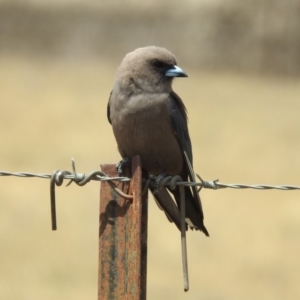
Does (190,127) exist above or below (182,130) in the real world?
above

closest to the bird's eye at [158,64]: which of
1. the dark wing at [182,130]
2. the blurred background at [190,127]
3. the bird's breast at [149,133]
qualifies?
the dark wing at [182,130]

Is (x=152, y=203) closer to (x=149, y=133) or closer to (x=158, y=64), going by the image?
(x=158, y=64)

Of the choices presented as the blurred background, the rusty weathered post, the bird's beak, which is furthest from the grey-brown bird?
the blurred background

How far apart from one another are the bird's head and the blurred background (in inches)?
210

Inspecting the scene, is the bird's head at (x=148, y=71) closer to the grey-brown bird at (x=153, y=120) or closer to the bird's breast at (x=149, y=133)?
the grey-brown bird at (x=153, y=120)

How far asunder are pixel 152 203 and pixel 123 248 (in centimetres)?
969

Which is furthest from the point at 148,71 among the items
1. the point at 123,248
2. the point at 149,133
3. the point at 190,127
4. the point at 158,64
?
the point at 190,127

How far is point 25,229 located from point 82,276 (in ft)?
5.29

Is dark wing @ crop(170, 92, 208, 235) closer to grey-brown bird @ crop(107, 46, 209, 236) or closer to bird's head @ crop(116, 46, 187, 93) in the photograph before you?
grey-brown bird @ crop(107, 46, 209, 236)

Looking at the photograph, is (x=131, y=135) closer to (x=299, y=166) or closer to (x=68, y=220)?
(x=68, y=220)

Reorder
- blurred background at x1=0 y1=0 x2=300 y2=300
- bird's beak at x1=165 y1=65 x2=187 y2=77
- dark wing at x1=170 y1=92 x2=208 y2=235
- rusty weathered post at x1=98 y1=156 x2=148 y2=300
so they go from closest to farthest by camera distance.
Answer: rusty weathered post at x1=98 y1=156 x2=148 y2=300 → dark wing at x1=170 y1=92 x2=208 y2=235 → bird's beak at x1=165 y1=65 x2=187 y2=77 → blurred background at x1=0 y1=0 x2=300 y2=300

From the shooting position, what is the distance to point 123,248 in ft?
15.8

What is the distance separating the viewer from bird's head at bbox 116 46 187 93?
6.91 m

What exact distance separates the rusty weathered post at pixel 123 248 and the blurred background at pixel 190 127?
23.5 ft
